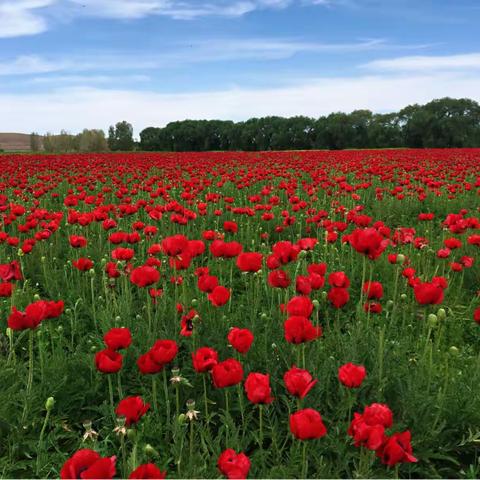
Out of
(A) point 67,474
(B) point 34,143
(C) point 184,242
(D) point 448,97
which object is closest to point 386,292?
(C) point 184,242

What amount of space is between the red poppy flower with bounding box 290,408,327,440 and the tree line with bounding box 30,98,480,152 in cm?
5471

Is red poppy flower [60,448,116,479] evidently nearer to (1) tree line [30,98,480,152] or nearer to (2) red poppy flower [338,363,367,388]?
(2) red poppy flower [338,363,367,388]

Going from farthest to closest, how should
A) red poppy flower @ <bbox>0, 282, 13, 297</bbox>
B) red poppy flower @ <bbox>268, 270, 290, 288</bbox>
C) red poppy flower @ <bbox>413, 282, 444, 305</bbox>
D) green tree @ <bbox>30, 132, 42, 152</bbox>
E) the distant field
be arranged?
the distant field, green tree @ <bbox>30, 132, 42, 152</bbox>, red poppy flower @ <bbox>0, 282, 13, 297</bbox>, red poppy flower @ <bbox>268, 270, 290, 288</bbox>, red poppy flower @ <bbox>413, 282, 444, 305</bbox>

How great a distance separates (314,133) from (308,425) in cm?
6021

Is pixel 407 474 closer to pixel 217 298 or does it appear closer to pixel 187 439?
pixel 187 439

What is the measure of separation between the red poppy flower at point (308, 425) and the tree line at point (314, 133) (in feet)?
180

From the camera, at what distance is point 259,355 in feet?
8.91

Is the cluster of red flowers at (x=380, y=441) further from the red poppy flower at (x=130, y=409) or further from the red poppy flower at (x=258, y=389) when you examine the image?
the red poppy flower at (x=130, y=409)

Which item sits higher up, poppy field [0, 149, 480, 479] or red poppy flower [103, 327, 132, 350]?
red poppy flower [103, 327, 132, 350]

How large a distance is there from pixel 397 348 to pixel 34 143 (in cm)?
6629

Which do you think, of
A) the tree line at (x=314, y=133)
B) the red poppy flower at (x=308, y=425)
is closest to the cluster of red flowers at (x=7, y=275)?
the red poppy flower at (x=308, y=425)

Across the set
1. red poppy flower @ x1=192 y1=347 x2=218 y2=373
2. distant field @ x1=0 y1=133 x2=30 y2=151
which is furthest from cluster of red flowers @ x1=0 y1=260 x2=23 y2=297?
distant field @ x1=0 y1=133 x2=30 y2=151

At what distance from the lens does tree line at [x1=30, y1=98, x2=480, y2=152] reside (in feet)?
174

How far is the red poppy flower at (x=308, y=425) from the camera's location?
144cm
